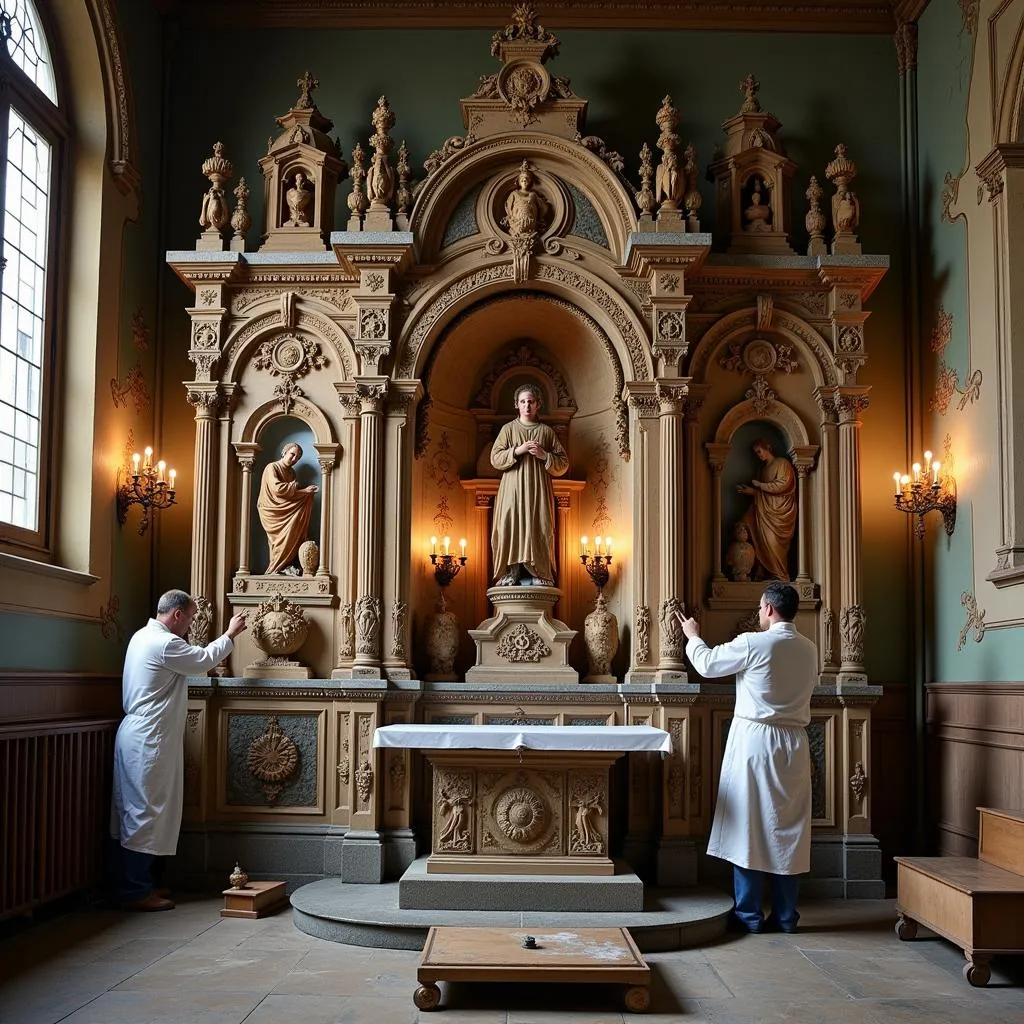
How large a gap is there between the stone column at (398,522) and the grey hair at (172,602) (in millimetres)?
1395

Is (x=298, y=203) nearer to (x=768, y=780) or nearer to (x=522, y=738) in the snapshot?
(x=522, y=738)

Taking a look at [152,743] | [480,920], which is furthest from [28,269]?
[480,920]

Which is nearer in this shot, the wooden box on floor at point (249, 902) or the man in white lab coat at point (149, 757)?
the wooden box on floor at point (249, 902)

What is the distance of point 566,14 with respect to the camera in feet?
33.0

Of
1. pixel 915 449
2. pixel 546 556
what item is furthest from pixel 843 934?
pixel 915 449

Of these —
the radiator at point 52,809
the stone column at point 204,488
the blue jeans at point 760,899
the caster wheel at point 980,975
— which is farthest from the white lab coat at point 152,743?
the caster wheel at point 980,975

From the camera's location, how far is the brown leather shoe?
769 centimetres

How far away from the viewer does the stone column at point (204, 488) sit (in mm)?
8781

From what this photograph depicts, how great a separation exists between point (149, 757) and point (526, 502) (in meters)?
3.21

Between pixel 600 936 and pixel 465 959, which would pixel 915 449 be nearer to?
pixel 600 936

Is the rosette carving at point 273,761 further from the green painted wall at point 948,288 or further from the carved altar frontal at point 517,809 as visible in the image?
the green painted wall at point 948,288

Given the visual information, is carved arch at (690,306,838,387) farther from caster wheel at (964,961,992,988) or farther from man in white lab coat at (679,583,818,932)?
caster wheel at (964,961,992,988)

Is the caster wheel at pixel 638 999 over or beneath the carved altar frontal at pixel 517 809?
beneath

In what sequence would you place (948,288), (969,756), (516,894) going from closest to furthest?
(516,894)
(969,756)
(948,288)
